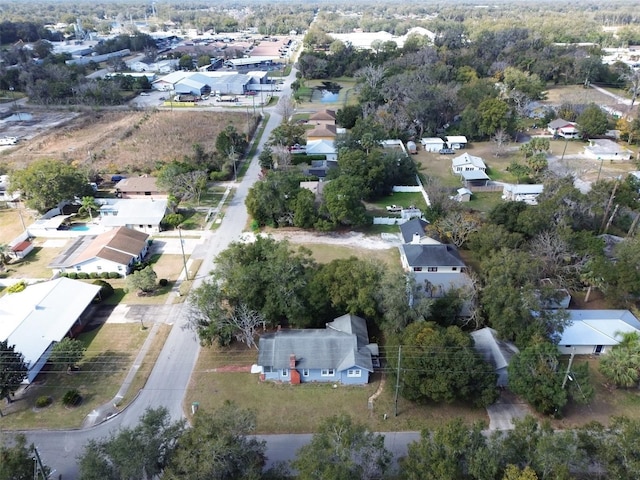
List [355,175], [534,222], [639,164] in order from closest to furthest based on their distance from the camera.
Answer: [534,222]
[355,175]
[639,164]

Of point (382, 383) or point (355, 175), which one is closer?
point (382, 383)

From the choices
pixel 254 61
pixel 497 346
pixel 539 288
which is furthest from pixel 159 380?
pixel 254 61

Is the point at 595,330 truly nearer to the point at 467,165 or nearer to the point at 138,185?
the point at 467,165

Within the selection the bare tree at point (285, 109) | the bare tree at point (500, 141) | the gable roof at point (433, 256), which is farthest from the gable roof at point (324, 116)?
the gable roof at point (433, 256)

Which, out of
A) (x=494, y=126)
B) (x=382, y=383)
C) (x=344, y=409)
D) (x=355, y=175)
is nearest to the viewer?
(x=344, y=409)

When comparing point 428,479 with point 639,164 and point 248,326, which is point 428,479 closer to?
point 248,326

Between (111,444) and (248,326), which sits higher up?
(111,444)

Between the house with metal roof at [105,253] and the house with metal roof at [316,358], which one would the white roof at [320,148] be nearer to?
the house with metal roof at [105,253]

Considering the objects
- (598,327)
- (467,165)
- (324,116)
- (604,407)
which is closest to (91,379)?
(604,407)
